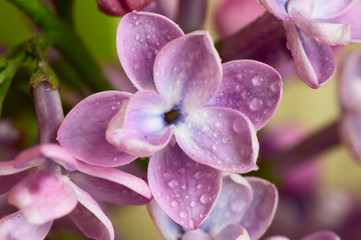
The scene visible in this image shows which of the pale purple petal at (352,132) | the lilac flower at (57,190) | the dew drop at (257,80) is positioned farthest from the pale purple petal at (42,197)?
the pale purple petal at (352,132)

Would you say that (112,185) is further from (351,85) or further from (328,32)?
(351,85)

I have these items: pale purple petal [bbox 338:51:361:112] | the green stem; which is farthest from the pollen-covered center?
pale purple petal [bbox 338:51:361:112]

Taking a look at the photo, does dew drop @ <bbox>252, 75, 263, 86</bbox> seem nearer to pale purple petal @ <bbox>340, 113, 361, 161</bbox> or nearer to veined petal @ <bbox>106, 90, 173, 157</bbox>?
veined petal @ <bbox>106, 90, 173, 157</bbox>

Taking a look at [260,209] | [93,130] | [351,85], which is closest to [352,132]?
[351,85]

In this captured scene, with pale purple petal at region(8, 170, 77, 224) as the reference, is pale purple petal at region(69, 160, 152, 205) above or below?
below

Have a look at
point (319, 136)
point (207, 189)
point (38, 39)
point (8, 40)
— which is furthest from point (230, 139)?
point (8, 40)

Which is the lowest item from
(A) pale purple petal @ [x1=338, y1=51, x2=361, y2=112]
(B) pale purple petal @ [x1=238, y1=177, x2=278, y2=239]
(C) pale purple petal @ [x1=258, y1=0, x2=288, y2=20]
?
(A) pale purple petal @ [x1=338, y1=51, x2=361, y2=112]

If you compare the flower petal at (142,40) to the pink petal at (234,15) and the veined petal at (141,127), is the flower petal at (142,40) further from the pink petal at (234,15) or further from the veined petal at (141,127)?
the pink petal at (234,15)

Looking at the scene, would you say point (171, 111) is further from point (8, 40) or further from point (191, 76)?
point (8, 40)
